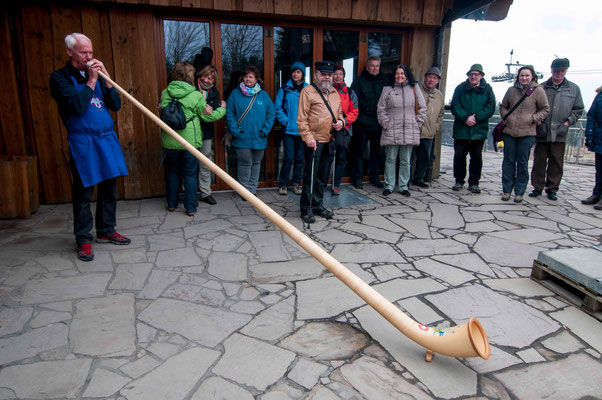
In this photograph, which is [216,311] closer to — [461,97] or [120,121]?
[120,121]

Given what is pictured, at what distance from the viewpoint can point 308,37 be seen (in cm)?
630

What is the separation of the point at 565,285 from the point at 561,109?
3.70 meters

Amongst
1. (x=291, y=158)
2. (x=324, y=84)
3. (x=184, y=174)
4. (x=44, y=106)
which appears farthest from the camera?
(x=291, y=158)

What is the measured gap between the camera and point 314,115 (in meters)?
4.65

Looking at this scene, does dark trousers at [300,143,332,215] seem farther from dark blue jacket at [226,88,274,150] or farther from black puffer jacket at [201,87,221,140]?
black puffer jacket at [201,87,221,140]

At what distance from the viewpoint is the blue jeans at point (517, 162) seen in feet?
19.0

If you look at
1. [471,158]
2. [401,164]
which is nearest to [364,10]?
[401,164]

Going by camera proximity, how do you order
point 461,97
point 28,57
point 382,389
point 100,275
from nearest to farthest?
point 382,389 → point 100,275 → point 28,57 → point 461,97

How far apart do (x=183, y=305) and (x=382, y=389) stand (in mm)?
1528

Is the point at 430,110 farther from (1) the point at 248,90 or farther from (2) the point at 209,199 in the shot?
(2) the point at 209,199

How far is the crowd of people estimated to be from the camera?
4.59m

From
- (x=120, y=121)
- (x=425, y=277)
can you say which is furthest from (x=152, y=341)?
(x=120, y=121)

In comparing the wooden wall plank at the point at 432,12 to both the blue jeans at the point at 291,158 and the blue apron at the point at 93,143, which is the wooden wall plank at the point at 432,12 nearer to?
the blue jeans at the point at 291,158

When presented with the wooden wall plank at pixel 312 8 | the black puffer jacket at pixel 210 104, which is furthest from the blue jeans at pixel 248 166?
the wooden wall plank at pixel 312 8
